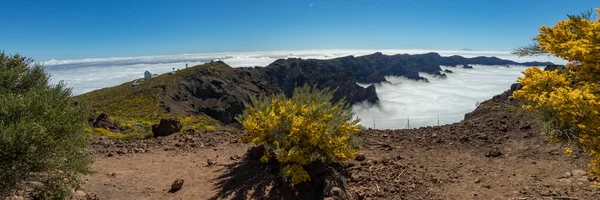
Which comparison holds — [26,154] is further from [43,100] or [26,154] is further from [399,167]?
[399,167]

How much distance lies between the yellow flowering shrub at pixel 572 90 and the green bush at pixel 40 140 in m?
7.82

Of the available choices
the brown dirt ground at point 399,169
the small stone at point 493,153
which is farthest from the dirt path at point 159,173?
the small stone at point 493,153

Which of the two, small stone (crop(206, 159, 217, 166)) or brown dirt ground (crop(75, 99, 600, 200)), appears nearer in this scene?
brown dirt ground (crop(75, 99, 600, 200))

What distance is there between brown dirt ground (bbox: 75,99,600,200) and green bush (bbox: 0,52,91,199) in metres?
1.54

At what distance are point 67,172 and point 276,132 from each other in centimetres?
446

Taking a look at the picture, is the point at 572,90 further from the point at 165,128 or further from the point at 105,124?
the point at 105,124

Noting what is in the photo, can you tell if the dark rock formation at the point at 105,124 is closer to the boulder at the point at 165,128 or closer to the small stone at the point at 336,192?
the boulder at the point at 165,128

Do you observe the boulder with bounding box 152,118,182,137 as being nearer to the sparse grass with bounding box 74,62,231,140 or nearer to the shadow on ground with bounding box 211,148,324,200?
the shadow on ground with bounding box 211,148,324,200

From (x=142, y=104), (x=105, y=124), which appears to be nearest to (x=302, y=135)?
(x=105, y=124)

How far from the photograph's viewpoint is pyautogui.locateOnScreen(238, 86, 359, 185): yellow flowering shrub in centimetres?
771

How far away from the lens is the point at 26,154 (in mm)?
5348

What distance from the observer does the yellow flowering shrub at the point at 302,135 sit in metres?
7.71

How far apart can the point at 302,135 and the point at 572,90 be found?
520cm

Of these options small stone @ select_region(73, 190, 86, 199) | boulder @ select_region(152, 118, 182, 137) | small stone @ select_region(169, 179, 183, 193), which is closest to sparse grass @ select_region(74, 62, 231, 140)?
boulder @ select_region(152, 118, 182, 137)
